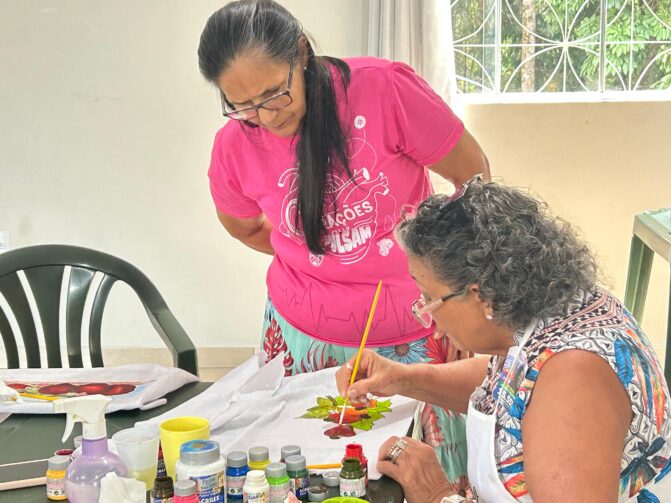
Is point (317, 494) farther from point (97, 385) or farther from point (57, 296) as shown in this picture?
point (57, 296)

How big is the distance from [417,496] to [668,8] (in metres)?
3.46

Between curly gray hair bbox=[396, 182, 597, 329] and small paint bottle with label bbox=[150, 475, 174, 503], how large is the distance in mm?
516

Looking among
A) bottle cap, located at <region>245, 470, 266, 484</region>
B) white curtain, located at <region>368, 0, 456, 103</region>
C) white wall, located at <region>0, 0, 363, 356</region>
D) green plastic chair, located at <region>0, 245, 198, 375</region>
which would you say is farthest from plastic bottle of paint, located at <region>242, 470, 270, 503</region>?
white wall, located at <region>0, 0, 363, 356</region>

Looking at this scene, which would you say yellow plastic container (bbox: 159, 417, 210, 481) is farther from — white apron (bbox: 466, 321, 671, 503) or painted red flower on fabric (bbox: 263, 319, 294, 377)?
painted red flower on fabric (bbox: 263, 319, 294, 377)

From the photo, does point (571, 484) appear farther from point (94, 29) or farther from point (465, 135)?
point (94, 29)

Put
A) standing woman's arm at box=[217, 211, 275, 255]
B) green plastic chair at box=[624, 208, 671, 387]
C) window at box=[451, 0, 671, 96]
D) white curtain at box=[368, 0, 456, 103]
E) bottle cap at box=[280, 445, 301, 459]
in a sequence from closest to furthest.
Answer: bottle cap at box=[280, 445, 301, 459], standing woman's arm at box=[217, 211, 275, 255], green plastic chair at box=[624, 208, 671, 387], white curtain at box=[368, 0, 456, 103], window at box=[451, 0, 671, 96]

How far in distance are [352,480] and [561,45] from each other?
3.38m

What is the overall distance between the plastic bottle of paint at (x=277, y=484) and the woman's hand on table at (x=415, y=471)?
230 millimetres

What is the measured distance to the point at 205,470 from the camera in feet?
3.90

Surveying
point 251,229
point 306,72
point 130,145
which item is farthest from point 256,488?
point 130,145

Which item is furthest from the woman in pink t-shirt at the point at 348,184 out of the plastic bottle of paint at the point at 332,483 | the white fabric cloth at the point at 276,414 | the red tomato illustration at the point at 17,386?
the red tomato illustration at the point at 17,386

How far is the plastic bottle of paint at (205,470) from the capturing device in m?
1.19

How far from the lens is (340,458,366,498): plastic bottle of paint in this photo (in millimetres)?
1230

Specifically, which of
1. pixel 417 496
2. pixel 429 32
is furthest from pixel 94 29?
pixel 417 496
